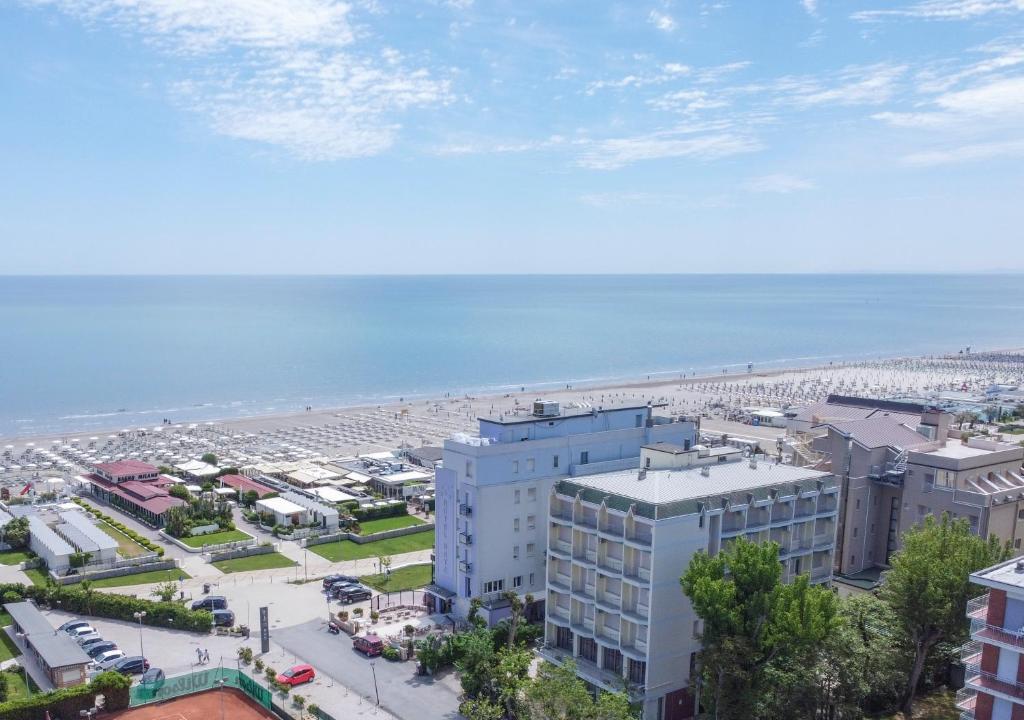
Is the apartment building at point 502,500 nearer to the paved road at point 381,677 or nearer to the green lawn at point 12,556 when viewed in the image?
the paved road at point 381,677

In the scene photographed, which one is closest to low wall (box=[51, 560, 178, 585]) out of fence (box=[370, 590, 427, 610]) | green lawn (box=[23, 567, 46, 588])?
green lawn (box=[23, 567, 46, 588])

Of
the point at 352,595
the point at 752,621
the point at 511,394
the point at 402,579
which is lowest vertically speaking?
the point at 511,394

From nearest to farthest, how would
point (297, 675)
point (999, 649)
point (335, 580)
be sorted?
point (999, 649) < point (297, 675) < point (335, 580)

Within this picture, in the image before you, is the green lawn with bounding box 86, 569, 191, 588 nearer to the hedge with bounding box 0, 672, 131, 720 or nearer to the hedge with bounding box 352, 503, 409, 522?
the hedge with bounding box 352, 503, 409, 522

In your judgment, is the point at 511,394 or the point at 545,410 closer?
the point at 545,410

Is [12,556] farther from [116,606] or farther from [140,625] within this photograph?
[140,625]

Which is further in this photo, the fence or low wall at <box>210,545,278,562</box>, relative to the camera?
low wall at <box>210,545,278,562</box>

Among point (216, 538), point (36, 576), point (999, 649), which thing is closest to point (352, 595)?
point (216, 538)
